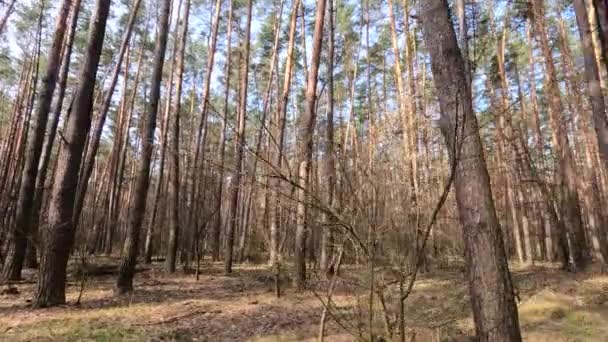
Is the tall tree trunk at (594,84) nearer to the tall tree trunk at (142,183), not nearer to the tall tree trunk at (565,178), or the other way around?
the tall tree trunk at (565,178)

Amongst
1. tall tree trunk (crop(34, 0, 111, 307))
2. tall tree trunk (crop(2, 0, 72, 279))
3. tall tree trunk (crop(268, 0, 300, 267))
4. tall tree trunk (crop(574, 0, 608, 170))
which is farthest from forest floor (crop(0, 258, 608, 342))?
tall tree trunk (crop(574, 0, 608, 170))

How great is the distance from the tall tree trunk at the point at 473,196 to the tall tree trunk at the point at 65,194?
498 cm

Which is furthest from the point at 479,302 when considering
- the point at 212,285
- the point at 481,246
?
the point at 212,285

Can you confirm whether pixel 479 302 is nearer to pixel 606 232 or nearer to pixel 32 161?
pixel 32 161

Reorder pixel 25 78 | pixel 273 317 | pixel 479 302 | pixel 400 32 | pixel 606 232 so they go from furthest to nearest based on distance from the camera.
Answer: pixel 25 78
pixel 400 32
pixel 606 232
pixel 273 317
pixel 479 302

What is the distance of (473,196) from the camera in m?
2.27

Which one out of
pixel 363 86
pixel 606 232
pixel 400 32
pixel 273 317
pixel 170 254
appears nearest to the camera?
pixel 273 317

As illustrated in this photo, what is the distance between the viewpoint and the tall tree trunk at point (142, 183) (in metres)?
6.42

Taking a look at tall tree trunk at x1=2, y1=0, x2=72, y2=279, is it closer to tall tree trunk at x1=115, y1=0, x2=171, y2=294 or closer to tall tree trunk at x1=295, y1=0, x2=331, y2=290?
tall tree trunk at x1=115, y1=0, x2=171, y2=294

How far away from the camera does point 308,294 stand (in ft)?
22.8

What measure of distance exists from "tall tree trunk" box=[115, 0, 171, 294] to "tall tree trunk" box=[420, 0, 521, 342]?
5493mm

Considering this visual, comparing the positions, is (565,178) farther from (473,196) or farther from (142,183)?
(142,183)

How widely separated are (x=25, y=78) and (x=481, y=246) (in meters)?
20.0

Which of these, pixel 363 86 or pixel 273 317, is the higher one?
pixel 363 86
